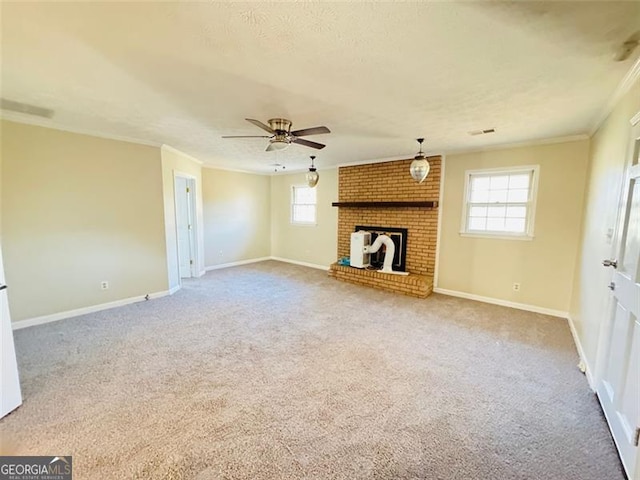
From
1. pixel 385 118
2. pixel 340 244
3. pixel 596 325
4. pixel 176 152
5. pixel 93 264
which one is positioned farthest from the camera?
pixel 340 244

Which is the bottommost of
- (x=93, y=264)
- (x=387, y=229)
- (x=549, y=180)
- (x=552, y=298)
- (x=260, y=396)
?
(x=260, y=396)

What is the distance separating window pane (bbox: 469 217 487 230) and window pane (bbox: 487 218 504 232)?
0.18 feet

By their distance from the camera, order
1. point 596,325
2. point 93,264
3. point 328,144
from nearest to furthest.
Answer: point 596,325, point 93,264, point 328,144

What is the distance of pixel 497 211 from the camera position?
425 centimetres

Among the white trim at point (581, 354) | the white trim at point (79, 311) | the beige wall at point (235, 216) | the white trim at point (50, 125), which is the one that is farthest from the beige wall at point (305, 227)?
the white trim at point (581, 354)

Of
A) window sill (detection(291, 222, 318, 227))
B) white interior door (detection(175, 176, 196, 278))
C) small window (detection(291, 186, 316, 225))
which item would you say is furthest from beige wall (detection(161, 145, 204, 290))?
window sill (detection(291, 222, 318, 227))

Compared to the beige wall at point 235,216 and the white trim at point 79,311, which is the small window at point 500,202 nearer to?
the beige wall at point 235,216

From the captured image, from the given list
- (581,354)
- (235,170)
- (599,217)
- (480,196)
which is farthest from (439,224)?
(235,170)

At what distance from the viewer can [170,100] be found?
8.03ft

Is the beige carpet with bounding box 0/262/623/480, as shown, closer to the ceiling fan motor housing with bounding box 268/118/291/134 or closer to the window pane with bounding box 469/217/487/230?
the window pane with bounding box 469/217/487/230

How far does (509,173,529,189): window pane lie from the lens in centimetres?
398

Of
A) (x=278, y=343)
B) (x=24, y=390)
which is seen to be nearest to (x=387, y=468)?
(x=278, y=343)

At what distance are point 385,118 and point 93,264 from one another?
13.7ft

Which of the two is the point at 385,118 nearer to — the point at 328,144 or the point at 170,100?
the point at 328,144
